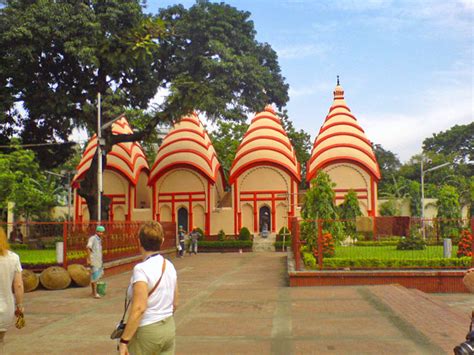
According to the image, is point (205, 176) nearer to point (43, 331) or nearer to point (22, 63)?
point (22, 63)

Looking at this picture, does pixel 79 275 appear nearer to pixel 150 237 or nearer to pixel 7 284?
pixel 7 284

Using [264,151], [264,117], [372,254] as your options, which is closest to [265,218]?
[264,151]

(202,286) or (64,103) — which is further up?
(64,103)

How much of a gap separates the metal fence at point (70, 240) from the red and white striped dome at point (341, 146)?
1509 centimetres

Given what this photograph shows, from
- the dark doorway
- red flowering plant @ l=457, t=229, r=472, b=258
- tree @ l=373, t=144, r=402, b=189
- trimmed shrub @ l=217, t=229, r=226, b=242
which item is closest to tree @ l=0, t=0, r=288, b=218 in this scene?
trimmed shrub @ l=217, t=229, r=226, b=242

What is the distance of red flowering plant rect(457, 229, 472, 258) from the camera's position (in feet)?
45.1

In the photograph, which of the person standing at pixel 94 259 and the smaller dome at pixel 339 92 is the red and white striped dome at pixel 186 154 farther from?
the person standing at pixel 94 259

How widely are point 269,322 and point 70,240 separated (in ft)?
25.6

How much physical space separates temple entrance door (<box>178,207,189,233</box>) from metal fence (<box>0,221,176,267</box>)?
40.5 ft

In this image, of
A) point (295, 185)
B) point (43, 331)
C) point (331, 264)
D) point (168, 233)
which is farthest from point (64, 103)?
point (43, 331)

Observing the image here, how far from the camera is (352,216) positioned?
28.9 metres

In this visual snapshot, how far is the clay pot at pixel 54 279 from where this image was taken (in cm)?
1328

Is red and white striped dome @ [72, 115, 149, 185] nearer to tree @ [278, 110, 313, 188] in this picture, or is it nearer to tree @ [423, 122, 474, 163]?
tree @ [278, 110, 313, 188]

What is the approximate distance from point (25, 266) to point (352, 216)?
18247 millimetres
